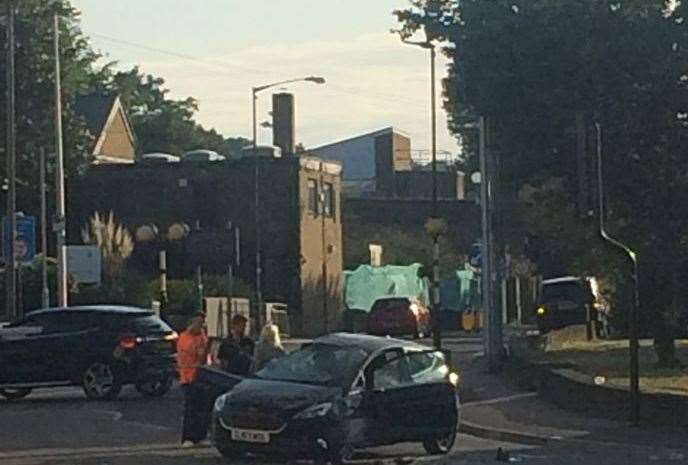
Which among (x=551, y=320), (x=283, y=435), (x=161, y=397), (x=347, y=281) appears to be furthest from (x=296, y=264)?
(x=283, y=435)

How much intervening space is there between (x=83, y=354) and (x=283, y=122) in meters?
53.4

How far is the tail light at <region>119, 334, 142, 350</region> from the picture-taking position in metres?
32.1

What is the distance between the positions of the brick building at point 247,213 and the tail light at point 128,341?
3787cm

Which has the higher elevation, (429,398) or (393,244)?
(393,244)

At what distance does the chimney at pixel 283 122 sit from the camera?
84750 mm

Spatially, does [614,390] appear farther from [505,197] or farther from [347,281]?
[347,281]

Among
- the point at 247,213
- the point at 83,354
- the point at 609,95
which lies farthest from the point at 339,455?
the point at 247,213

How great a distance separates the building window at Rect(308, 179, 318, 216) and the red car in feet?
43.3

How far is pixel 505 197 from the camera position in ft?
127

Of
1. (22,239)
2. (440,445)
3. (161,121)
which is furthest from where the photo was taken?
(161,121)

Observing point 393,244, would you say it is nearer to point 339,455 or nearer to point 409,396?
point 409,396

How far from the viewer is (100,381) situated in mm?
32250

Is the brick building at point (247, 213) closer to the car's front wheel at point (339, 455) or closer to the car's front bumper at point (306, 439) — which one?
the car's front wheel at point (339, 455)

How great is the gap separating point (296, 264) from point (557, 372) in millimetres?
43221
